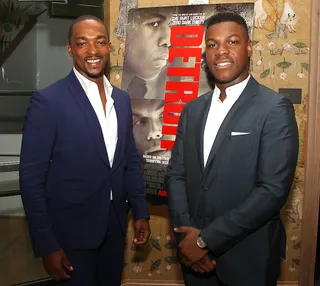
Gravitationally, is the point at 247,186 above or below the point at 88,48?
below

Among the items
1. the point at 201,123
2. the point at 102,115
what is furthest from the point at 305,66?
the point at 102,115

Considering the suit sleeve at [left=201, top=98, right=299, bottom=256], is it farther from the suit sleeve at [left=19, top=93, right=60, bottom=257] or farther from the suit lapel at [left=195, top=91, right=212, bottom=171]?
the suit sleeve at [left=19, top=93, right=60, bottom=257]

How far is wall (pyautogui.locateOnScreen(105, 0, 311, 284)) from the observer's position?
2.28 meters

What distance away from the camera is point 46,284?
248 cm

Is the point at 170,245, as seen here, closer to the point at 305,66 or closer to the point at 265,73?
the point at 265,73

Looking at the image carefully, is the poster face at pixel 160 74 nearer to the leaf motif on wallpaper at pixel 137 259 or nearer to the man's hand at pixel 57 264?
the leaf motif on wallpaper at pixel 137 259

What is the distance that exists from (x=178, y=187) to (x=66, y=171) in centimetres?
44

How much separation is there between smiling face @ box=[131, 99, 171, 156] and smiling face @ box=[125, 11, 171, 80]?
15 centimetres

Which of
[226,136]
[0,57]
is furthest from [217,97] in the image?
[0,57]

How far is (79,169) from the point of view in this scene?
158 cm

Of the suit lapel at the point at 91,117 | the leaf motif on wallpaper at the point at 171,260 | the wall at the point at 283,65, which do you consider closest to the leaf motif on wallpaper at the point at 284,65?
the wall at the point at 283,65

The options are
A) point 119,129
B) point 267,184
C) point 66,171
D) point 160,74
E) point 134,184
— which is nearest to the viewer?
point 267,184

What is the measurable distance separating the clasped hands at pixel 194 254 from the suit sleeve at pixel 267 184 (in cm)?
6

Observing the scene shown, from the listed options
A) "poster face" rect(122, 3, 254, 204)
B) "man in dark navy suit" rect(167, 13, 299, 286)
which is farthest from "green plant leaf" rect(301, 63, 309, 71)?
"man in dark navy suit" rect(167, 13, 299, 286)
